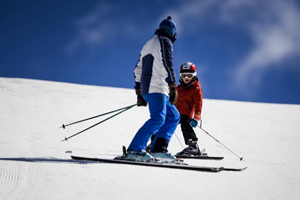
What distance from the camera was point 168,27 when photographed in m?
Result: 4.30

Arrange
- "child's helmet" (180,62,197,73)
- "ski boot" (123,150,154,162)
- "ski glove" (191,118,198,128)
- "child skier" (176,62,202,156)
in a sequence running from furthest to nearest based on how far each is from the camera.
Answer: "child's helmet" (180,62,197,73) → "child skier" (176,62,202,156) → "ski glove" (191,118,198,128) → "ski boot" (123,150,154,162)

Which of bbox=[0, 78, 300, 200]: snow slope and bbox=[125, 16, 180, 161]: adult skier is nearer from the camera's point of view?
bbox=[0, 78, 300, 200]: snow slope

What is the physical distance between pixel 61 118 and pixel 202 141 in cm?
403

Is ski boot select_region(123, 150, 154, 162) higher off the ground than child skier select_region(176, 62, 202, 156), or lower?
lower

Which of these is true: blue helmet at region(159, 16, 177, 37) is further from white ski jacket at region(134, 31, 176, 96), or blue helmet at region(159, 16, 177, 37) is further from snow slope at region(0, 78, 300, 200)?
snow slope at region(0, 78, 300, 200)

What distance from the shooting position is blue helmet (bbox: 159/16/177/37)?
4301 mm

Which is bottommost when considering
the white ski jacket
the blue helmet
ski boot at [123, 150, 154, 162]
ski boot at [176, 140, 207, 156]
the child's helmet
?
ski boot at [123, 150, 154, 162]

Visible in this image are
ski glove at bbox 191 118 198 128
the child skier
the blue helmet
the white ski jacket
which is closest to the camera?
the white ski jacket

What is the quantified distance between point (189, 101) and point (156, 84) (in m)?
1.96

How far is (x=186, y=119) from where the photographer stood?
231 inches

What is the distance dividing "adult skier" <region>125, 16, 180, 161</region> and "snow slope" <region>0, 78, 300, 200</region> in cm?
46

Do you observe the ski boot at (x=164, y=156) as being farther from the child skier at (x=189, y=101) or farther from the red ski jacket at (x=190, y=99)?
the red ski jacket at (x=190, y=99)

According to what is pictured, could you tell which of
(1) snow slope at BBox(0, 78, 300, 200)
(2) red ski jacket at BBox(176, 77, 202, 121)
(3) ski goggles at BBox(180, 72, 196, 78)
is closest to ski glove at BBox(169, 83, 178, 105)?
(1) snow slope at BBox(0, 78, 300, 200)

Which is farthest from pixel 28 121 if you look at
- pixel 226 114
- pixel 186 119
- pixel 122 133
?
pixel 226 114
